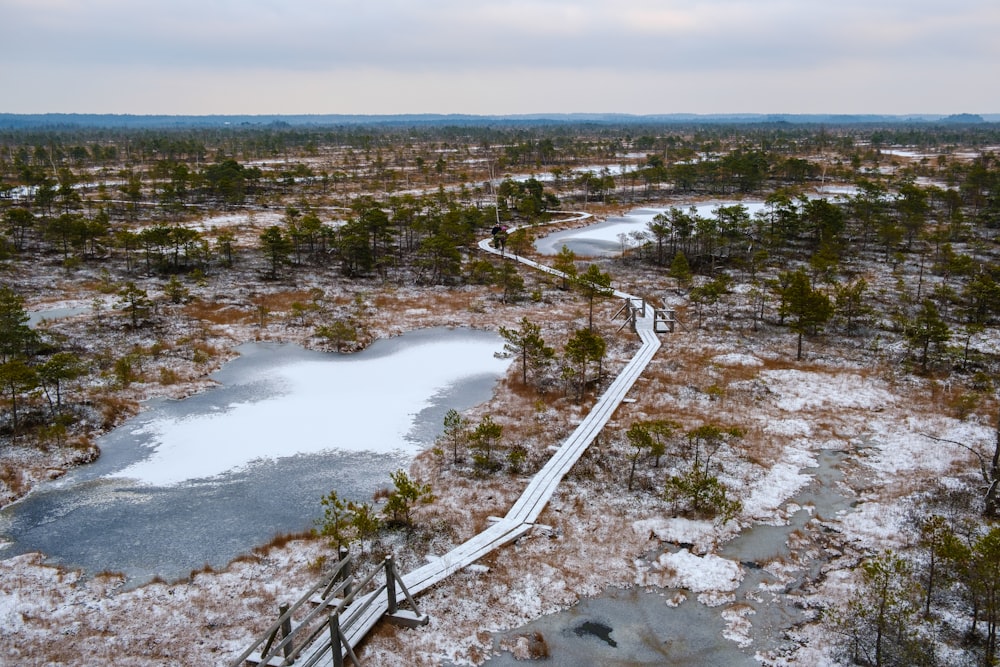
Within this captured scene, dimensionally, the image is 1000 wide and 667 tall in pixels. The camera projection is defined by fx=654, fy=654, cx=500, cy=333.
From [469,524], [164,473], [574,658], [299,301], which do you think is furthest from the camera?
[299,301]

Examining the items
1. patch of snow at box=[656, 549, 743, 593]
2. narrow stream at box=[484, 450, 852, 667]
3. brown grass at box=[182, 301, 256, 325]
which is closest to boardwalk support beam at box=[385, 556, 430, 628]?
narrow stream at box=[484, 450, 852, 667]

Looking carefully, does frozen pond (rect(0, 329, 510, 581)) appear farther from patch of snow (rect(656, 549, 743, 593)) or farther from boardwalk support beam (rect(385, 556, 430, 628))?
patch of snow (rect(656, 549, 743, 593))

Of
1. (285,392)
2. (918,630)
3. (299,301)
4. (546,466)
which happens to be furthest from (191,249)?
(918,630)

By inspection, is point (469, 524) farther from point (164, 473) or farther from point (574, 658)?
point (164, 473)

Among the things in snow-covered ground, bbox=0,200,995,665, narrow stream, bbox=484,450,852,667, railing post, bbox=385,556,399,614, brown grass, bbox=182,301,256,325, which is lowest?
narrow stream, bbox=484,450,852,667

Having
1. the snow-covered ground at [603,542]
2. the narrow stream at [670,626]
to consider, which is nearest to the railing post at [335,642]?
the snow-covered ground at [603,542]

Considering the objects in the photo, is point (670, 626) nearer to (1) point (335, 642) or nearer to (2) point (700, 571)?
(2) point (700, 571)

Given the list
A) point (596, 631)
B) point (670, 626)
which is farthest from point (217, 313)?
point (670, 626)

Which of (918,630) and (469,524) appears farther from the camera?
(469,524)
